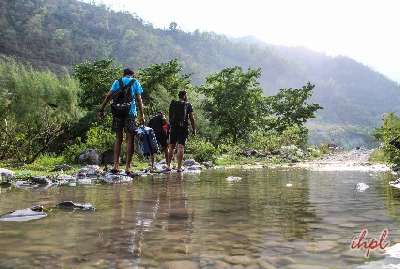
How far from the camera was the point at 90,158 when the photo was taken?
16.2 m

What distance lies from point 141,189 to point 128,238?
12.8 feet

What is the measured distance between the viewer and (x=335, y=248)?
3.26 meters

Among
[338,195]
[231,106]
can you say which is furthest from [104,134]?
[231,106]

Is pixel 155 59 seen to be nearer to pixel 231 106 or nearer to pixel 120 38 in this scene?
pixel 120 38

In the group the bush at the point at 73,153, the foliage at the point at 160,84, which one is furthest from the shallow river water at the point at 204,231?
the foliage at the point at 160,84

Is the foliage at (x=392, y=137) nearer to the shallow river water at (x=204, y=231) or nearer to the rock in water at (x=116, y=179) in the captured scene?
the shallow river water at (x=204, y=231)

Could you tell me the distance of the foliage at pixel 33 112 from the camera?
635 inches

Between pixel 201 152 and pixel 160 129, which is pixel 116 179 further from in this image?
pixel 201 152

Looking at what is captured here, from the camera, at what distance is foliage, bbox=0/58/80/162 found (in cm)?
1614

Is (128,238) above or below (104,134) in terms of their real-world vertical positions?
below

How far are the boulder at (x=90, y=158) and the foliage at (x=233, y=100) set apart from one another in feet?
69.4

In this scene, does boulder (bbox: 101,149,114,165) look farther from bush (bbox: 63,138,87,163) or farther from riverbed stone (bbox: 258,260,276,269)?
riverbed stone (bbox: 258,260,276,269)

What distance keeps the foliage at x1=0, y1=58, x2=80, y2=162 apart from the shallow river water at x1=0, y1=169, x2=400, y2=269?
10276 millimetres

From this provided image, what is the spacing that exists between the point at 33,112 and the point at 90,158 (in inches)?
403
